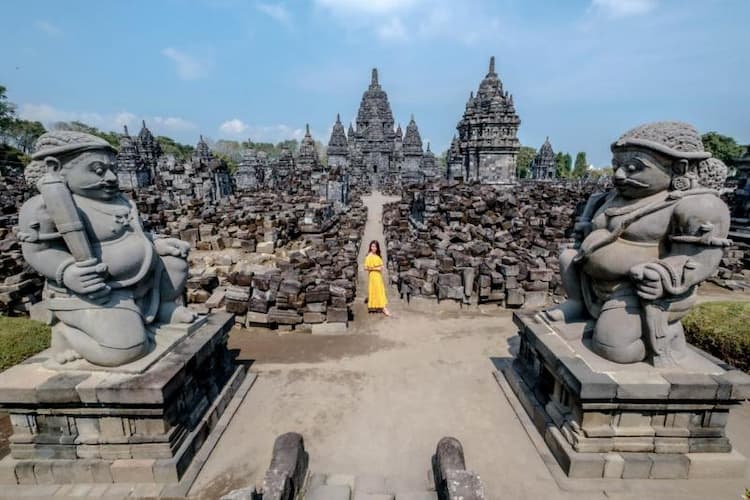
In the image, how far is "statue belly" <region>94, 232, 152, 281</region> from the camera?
2957mm

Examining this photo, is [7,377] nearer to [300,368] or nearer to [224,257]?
[300,368]

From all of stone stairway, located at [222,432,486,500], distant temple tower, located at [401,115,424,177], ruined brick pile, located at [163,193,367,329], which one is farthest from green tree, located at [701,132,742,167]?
stone stairway, located at [222,432,486,500]

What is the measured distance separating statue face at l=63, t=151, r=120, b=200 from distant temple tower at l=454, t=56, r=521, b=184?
22.5 metres

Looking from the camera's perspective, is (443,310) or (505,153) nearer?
(443,310)

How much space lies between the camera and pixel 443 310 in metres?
6.61

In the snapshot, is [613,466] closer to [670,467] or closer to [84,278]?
[670,467]

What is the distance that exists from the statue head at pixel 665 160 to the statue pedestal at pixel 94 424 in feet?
13.5

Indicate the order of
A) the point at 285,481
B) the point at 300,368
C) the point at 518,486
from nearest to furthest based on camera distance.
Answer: the point at 285,481
the point at 518,486
the point at 300,368

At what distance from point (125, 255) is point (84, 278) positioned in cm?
33

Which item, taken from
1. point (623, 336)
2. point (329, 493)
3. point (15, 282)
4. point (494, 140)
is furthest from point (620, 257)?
point (494, 140)

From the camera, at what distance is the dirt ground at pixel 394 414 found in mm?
2947

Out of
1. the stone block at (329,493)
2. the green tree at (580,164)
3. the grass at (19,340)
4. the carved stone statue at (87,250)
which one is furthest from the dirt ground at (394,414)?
the green tree at (580,164)

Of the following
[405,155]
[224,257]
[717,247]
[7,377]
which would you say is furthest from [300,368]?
[405,155]

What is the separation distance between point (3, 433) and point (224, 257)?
6816mm
